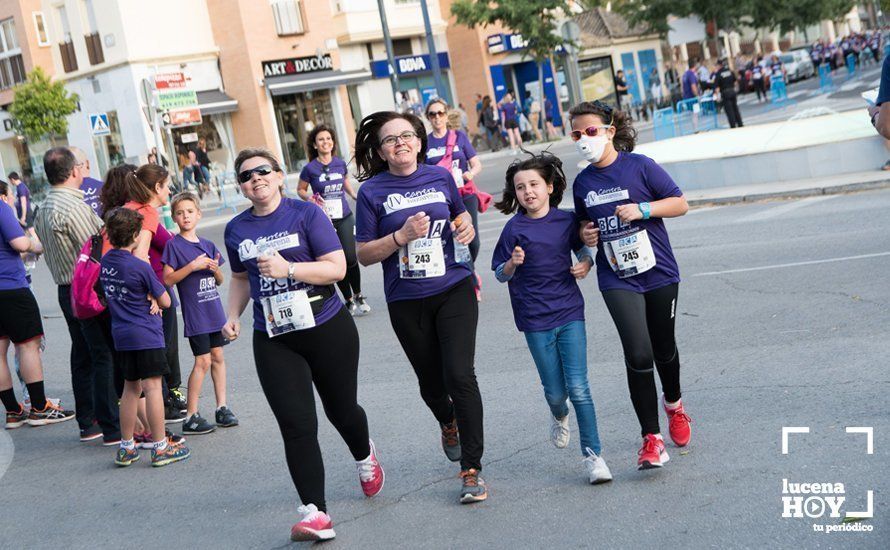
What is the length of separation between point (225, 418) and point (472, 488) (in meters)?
2.99

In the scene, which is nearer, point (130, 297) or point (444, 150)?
point (130, 297)

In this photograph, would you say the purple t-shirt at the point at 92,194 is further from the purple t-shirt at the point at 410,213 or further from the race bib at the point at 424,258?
the race bib at the point at 424,258

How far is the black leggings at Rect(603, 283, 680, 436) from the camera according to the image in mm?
5527

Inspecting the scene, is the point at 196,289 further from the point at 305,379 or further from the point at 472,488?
the point at 472,488

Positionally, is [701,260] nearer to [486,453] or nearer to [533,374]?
[533,374]

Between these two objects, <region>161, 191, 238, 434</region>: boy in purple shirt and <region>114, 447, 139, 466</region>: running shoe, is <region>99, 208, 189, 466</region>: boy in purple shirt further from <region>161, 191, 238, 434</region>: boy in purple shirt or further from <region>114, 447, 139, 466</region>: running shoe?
<region>161, 191, 238, 434</region>: boy in purple shirt

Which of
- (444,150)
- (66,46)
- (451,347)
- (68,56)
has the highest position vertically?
(66,46)

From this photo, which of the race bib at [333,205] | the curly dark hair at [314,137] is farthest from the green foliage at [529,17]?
the race bib at [333,205]

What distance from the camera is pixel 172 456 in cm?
727

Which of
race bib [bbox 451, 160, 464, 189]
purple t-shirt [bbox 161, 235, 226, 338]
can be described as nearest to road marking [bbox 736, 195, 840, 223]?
race bib [bbox 451, 160, 464, 189]

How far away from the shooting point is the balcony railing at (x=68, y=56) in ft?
148

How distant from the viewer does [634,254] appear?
18.2 feet

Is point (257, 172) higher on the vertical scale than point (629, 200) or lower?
higher

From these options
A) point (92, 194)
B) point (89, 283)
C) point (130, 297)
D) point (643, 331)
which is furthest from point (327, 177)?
point (643, 331)
